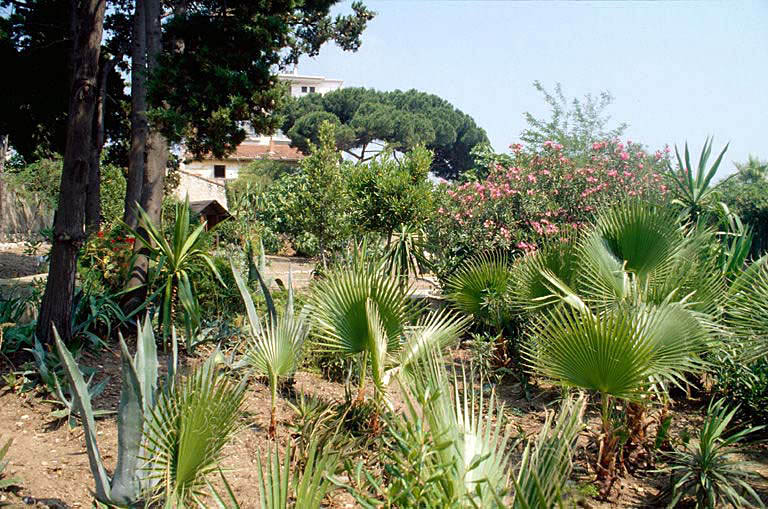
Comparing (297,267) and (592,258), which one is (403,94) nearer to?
(297,267)

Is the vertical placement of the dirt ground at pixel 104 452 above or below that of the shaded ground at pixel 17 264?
below

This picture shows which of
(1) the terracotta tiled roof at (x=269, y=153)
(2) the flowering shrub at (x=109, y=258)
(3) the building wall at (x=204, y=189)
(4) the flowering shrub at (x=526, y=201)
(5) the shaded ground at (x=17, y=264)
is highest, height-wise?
(1) the terracotta tiled roof at (x=269, y=153)

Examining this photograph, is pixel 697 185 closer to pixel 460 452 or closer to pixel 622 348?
pixel 622 348

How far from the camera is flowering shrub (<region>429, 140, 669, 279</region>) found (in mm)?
10047

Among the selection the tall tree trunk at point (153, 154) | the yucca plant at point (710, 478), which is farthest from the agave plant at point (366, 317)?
the tall tree trunk at point (153, 154)

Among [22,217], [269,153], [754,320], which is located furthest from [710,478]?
[269,153]

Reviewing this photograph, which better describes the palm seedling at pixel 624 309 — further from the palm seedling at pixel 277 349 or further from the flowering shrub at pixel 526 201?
the flowering shrub at pixel 526 201

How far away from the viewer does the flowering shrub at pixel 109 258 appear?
778cm

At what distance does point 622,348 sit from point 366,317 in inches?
73.1

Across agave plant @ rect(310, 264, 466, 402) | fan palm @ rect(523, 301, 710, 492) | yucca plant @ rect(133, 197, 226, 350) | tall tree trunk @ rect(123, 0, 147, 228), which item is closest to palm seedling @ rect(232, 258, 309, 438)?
agave plant @ rect(310, 264, 466, 402)

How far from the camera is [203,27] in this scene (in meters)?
8.37

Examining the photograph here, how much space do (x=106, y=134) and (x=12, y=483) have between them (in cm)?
1179

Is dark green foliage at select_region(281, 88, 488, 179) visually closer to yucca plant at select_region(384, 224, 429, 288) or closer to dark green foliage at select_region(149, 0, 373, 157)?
yucca plant at select_region(384, 224, 429, 288)

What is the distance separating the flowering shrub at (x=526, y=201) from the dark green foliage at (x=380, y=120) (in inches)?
972
